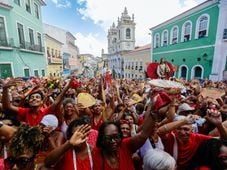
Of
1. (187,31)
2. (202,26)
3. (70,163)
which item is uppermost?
(202,26)

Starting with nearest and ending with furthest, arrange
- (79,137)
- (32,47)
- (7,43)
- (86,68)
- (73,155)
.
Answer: (79,137), (73,155), (7,43), (32,47), (86,68)

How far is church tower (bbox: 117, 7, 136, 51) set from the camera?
47.1 m

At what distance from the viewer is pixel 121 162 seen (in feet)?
5.54

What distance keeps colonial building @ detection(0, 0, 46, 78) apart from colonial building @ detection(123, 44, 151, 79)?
1856cm

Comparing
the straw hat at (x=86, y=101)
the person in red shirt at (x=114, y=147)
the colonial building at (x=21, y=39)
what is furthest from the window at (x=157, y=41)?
the person in red shirt at (x=114, y=147)

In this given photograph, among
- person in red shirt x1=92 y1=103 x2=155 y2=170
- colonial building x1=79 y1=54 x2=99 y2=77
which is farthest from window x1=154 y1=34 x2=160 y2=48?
person in red shirt x1=92 y1=103 x2=155 y2=170

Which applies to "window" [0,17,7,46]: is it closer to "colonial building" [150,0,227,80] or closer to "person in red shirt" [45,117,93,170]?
"person in red shirt" [45,117,93,170]

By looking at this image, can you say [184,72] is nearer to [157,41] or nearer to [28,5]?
[157,41]

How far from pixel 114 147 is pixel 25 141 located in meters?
0.86

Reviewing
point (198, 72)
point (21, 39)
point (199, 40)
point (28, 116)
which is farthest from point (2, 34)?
point (198, 72)

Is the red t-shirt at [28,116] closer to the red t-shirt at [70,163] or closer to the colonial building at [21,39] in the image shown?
the red t-shirt at [70,163]

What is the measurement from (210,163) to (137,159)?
855 millimetres

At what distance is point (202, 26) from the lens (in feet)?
55.1

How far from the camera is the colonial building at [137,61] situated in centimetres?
3101
